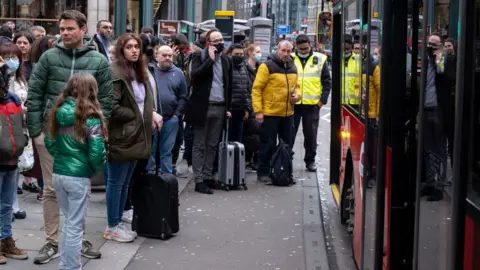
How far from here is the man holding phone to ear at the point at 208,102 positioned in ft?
32.7

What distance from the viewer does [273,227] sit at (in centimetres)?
855

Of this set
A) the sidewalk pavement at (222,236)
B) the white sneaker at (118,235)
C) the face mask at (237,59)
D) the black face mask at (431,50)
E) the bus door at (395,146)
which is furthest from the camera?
the face mask at (237,59)

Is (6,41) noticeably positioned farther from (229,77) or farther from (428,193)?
(428,193)

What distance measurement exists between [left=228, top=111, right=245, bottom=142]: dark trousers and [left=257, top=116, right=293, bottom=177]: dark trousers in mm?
294

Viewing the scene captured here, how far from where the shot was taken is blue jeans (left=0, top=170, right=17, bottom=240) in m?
6.50

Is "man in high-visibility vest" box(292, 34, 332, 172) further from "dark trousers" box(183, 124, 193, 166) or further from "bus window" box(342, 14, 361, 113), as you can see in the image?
"bus window" box(342, 14, 361, 113)

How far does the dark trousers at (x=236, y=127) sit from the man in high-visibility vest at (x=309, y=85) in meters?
1.04

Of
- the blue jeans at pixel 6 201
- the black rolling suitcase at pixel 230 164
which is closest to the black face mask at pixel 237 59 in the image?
the black rolling suitcase at pixel 230 164

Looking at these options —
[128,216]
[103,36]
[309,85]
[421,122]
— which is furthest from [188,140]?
[421,122]

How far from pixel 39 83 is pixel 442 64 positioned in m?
3.79

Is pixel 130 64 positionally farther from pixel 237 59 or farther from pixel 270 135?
pixel 270 135

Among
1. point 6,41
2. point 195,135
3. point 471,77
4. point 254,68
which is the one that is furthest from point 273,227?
point 471,77

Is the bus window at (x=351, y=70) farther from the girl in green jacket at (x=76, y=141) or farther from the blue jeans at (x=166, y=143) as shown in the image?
the blue jeans at (x=166, y=143)

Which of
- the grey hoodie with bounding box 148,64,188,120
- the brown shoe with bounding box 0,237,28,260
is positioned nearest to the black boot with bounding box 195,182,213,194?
the grey hoodie with bounding box 148,64,188,120
